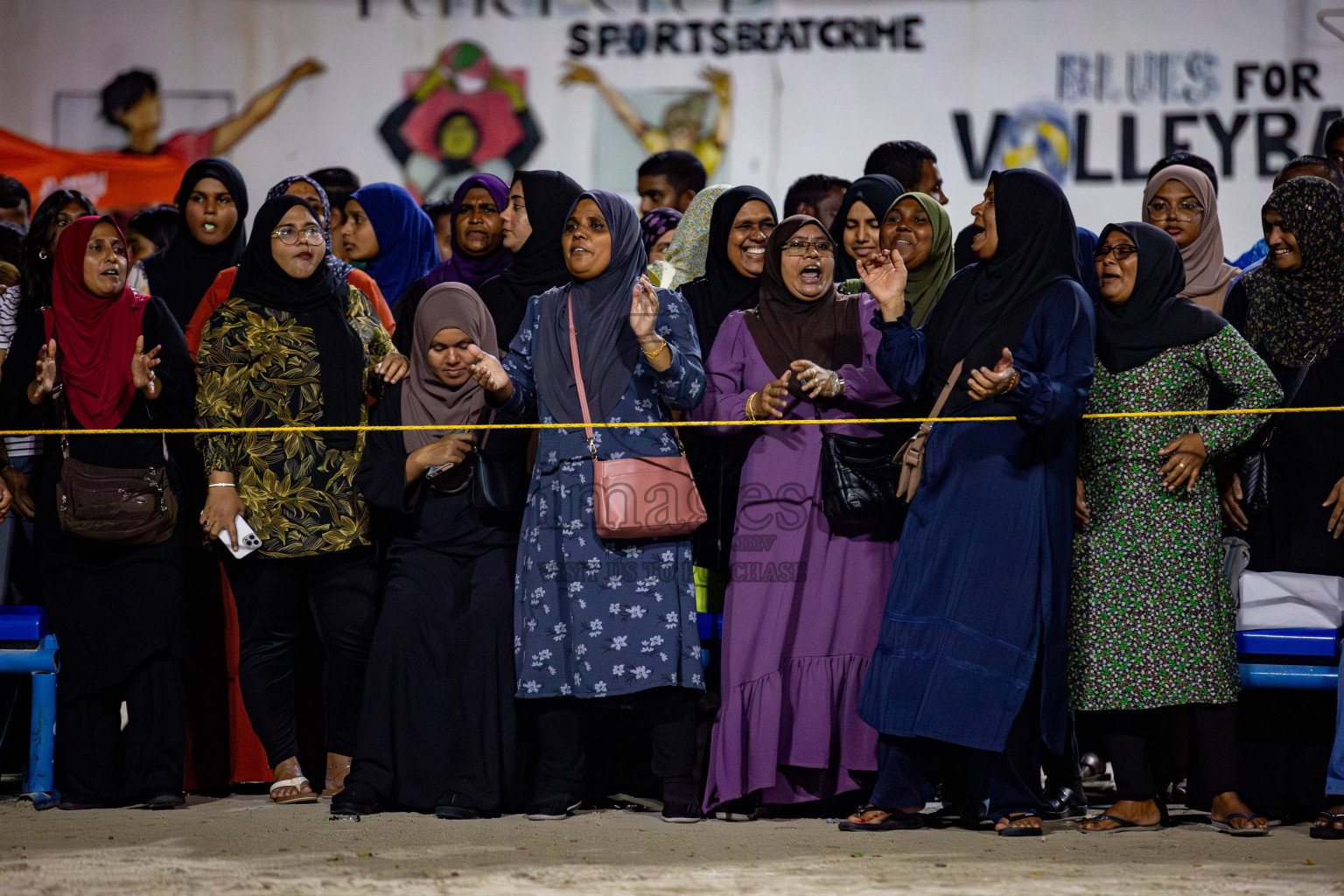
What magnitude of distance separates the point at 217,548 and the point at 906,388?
2091 millimetres

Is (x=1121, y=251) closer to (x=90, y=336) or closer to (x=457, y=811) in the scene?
(x=457, y=811)

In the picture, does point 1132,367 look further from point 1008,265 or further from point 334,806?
point 334,806

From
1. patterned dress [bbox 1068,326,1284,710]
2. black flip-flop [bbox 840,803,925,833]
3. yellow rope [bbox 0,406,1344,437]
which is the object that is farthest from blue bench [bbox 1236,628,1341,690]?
black flip-flop [bbox 840,803,925,833]

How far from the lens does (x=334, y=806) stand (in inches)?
181

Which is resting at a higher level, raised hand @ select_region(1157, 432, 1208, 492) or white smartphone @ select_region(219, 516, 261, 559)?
raised hand @ select_region(1157, 432, 1208, 492)

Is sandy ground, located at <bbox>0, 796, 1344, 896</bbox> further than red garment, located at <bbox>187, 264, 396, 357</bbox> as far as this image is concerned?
No

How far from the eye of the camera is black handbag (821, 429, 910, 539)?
454 cm

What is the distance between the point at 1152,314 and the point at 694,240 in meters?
1.65

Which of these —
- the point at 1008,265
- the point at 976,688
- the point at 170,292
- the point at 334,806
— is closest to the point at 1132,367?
the point at 1008,265

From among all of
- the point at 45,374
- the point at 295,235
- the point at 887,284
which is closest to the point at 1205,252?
the point at 887,284

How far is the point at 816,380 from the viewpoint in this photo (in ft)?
14.7

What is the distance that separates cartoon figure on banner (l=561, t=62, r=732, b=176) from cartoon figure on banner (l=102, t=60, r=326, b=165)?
1.86 m

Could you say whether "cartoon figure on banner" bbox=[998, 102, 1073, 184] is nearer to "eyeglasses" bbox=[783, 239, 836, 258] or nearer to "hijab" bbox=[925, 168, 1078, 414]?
"eyeglasses" bbox=[783, 239, 836, 258]

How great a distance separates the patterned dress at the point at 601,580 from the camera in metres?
4.55
